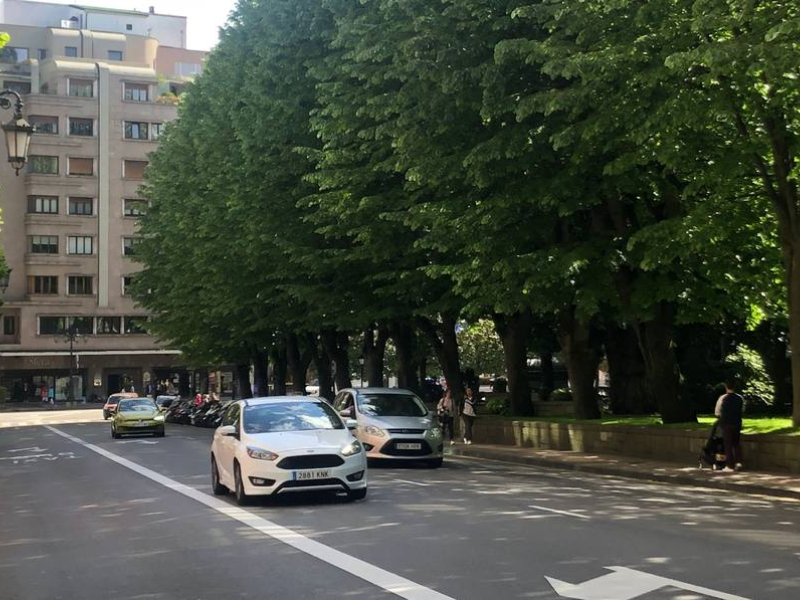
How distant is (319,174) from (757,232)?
1083cm

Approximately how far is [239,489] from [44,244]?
79.8 metres

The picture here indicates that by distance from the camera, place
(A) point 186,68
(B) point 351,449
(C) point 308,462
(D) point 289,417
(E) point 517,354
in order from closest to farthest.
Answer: (C) point 308,462
(B) point 351,449
(D) point 289,417
(E) point 517,354
(A) point 186,68

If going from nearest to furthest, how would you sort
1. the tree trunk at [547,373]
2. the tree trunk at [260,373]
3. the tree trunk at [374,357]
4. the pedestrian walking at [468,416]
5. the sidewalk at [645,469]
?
the sidewalk at [645,469], the pedestrian walking at [468,416], the tree trunk at [374,357], the tree trunk at [547,373], the tree trunk at [260,373]

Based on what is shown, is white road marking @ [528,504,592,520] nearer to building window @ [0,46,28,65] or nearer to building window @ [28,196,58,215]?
building window @ [28,196,58,215]

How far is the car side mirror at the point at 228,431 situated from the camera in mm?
16467

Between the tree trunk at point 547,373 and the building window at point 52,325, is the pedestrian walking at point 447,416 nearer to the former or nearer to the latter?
the tree trunk at point 547,373

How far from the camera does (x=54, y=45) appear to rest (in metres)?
96.2

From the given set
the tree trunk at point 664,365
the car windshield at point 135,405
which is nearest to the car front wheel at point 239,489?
the tree trunk at point 664,365

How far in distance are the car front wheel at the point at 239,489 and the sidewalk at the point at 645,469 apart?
25.7 feet

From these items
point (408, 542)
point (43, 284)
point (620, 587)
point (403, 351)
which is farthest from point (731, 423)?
point (43, 284)

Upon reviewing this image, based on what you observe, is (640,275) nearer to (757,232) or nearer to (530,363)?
(757,232)

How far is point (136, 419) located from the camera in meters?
41.5

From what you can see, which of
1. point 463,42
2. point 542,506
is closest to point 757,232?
point 463,42

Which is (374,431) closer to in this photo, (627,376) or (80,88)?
(627,376)
